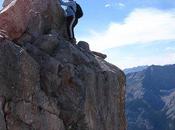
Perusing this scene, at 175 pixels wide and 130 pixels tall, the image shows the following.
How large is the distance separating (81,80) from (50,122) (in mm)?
3857

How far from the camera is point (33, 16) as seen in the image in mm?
27094

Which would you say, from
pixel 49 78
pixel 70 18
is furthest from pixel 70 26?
pixel 49 78

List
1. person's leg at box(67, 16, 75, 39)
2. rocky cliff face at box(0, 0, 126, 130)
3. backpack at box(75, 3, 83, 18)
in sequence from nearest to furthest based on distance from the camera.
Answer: rocky cliff face at box(0, 0, 126, 130) → person's leg at box(67, 16, 75, 39) → backpack at box(75, 3, 83, 18)

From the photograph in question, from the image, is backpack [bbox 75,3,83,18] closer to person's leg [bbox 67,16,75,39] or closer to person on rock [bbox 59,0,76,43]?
person on rock [bbox 59,0,76,43]

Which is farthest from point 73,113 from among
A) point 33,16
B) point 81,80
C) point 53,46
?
point 33,16

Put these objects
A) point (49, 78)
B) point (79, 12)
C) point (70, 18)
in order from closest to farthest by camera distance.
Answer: point (49, 78) < point (70, 18) < point (79, 12)

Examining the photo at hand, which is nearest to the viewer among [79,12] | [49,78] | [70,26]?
[49,78]

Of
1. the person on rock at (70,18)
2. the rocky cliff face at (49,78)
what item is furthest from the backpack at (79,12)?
the rocky cliff face at (49,78)

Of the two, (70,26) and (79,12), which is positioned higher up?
(79,12)

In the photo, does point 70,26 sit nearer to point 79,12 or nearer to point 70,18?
point 70,18

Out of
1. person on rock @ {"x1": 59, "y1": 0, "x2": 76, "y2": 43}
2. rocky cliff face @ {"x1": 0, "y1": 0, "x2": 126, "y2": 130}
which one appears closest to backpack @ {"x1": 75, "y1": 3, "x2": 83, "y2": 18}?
person on rock @ {"x1": 59, "y1": 0, "x2": 76, "y2": 43}

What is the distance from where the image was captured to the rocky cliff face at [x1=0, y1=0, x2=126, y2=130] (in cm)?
2106

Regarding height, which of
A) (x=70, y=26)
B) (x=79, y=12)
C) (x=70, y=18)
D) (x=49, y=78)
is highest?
(x=79, y=12)

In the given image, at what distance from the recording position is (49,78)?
23484mm
